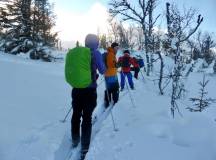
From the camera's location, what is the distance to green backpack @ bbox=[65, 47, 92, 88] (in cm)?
598

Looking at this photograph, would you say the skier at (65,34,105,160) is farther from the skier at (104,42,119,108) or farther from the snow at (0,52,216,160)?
the skier at (104,42,119,108)

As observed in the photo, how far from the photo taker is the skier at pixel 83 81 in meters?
5.99

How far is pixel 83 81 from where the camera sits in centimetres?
601

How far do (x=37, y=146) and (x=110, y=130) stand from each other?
1743mm

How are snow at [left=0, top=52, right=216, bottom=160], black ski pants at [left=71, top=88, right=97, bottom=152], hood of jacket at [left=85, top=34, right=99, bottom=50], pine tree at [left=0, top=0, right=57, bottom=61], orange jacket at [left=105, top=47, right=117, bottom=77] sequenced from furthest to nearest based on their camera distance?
pine tree at [left=0, top=0, right=57, bottom=61], orange jacket at [left=105, top=47, right=117, bottom=77], hood of jacket at [left=85, top=34, right=99, bottom=50], black ski pants at [left=71, top=88, right=97, bottom=152], snow at [left=0, top=52, right=216, bottom=160]

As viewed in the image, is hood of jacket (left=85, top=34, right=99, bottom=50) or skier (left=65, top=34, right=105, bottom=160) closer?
skier (left=65, top=34, right=105, bottom=160)

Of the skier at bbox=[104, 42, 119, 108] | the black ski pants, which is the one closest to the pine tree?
the skier at bbox=[104, 42, 119, 108]

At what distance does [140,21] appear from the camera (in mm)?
24281

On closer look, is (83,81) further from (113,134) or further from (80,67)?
(113,134)

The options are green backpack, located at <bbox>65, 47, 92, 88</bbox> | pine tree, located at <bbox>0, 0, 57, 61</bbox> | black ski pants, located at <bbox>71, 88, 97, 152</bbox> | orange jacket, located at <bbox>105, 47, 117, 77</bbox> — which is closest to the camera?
green backpack, located at <bbox>65, 47, 92, 88</bbox>

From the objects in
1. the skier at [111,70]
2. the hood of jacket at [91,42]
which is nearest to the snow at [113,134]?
the skier at [111,70]

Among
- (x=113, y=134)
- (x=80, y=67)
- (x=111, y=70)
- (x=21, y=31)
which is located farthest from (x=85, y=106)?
(x=21, y=31)

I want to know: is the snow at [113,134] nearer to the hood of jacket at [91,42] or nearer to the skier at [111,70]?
the skier at [111,70]

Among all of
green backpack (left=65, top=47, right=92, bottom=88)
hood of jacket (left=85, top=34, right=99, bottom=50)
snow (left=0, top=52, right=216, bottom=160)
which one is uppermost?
hood of jacket (left=85, top=34, right=99, bottom=50)
